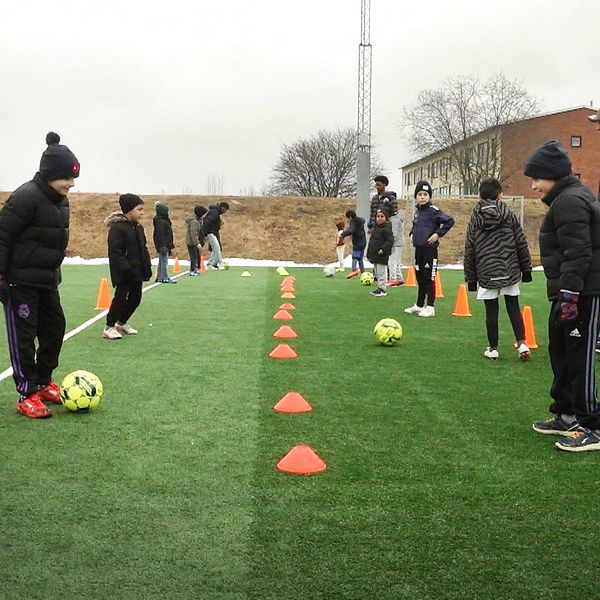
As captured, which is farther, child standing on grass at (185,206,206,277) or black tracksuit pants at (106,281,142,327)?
child standing on grass at (185,206,206,277)

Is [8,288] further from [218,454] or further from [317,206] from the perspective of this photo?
[317,206]

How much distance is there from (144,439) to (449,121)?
64.9m

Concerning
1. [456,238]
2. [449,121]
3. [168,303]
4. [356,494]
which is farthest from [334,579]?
[449,121]

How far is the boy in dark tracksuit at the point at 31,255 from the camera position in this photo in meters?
6.34

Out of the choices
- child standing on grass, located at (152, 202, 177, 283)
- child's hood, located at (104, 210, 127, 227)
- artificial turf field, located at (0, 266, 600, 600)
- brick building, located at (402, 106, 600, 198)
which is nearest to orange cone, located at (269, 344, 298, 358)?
artificial turf field, located at (0, 266, 600, 600)

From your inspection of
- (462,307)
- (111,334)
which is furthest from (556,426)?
(462,307)

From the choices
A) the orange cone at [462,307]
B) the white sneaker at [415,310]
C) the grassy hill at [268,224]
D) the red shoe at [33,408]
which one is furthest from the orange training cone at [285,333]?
the grassy hill at [268,224]

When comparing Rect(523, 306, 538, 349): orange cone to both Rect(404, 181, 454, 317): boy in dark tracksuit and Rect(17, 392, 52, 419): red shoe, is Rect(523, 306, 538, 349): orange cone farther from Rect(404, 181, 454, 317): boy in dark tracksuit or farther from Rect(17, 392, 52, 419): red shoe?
Rect(17, 392, 52, 419): red shoe

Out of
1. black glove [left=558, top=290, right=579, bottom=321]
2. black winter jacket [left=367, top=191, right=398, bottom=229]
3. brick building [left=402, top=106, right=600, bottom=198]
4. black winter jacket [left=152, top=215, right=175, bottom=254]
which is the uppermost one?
brick building [left=402, top=106, right=600, bottom=198]

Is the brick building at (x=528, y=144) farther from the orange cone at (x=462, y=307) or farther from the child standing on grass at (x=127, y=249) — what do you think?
the child standing on grass at (x=127, y=249)

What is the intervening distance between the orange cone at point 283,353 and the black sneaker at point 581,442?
4.05 meters

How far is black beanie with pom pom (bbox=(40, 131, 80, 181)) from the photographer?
21.1ft

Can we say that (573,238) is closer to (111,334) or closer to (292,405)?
(292,405)

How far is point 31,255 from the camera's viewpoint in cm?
645
